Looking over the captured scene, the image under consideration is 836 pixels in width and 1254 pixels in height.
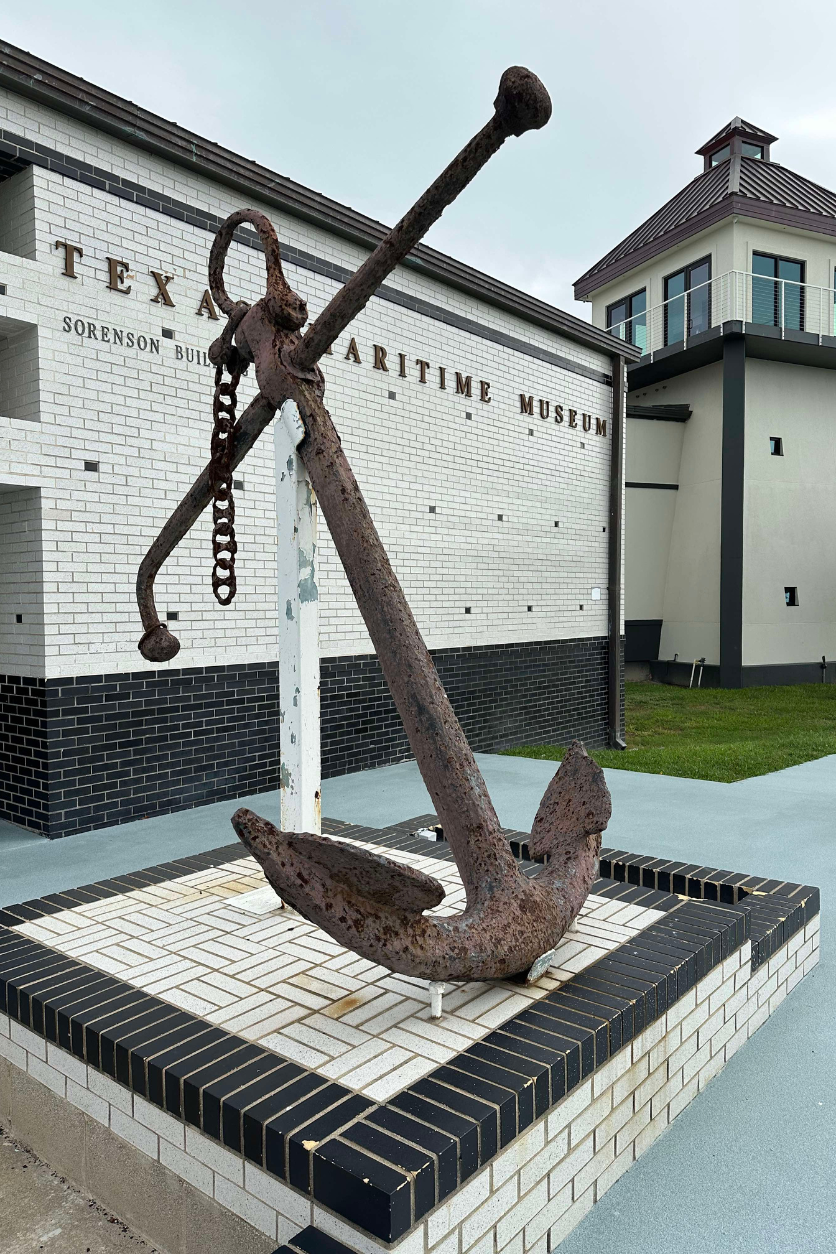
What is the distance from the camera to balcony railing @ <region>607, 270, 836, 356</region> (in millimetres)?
14999

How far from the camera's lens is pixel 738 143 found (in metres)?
16.2

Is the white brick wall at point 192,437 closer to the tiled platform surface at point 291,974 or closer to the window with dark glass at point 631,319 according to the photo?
the tiled platform surface at point 291,974

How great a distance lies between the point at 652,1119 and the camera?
229 centimetres

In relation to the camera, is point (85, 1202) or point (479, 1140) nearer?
point (479, 1140)

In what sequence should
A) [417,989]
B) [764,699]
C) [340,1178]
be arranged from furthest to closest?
[764,699] → [417,989] → [340,1178]

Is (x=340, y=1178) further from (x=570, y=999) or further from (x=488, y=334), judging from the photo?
(x=488, y=334)

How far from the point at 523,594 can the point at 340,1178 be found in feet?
25.6

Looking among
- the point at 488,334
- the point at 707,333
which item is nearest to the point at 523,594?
the point at 488,334

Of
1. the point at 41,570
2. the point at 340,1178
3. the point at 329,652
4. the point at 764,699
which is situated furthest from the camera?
the point at 764,699

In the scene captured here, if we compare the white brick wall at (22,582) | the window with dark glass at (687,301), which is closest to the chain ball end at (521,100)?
the white brick wall at (22,582)

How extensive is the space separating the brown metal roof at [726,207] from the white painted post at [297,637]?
1463 cm

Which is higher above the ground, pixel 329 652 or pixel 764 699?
pixel 329 652

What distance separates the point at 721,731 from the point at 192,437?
8589mm

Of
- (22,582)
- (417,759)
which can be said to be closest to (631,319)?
(22,582)
